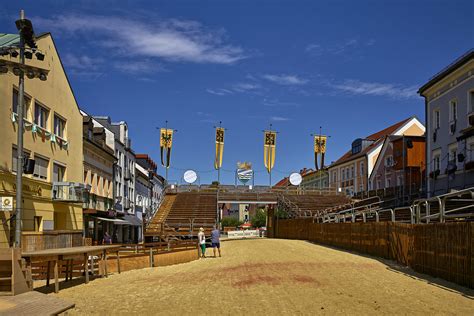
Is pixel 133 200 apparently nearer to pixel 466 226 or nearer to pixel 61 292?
pixel 61 292

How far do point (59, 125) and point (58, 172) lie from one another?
100 inches

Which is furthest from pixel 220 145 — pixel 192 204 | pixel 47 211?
pixel 47 211

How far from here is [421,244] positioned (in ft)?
55.3

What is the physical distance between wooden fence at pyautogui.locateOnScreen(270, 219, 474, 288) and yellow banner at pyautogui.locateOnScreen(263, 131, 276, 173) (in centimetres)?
2450

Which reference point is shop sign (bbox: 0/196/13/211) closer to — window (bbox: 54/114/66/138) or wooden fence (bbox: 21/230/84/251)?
wooden fence (bbox: 21/230/84/251)

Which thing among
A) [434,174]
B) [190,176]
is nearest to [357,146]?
[190,176]

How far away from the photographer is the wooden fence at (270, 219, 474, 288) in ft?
43.9

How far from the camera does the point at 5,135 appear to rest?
2125cm

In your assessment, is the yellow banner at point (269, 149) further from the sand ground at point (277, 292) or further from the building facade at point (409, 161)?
the sand ground at point (277, 292)

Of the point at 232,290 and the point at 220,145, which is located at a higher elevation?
the point at 220,145

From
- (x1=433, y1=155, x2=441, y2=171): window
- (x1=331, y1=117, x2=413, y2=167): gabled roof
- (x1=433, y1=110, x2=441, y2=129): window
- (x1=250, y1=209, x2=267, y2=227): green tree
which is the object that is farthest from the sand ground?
(x1=250, y1=209, x2=267, y2=227): green tree

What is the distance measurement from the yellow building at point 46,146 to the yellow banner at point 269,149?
26.2m

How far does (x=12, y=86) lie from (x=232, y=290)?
13781 millimetres

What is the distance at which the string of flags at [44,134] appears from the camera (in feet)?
77.4
